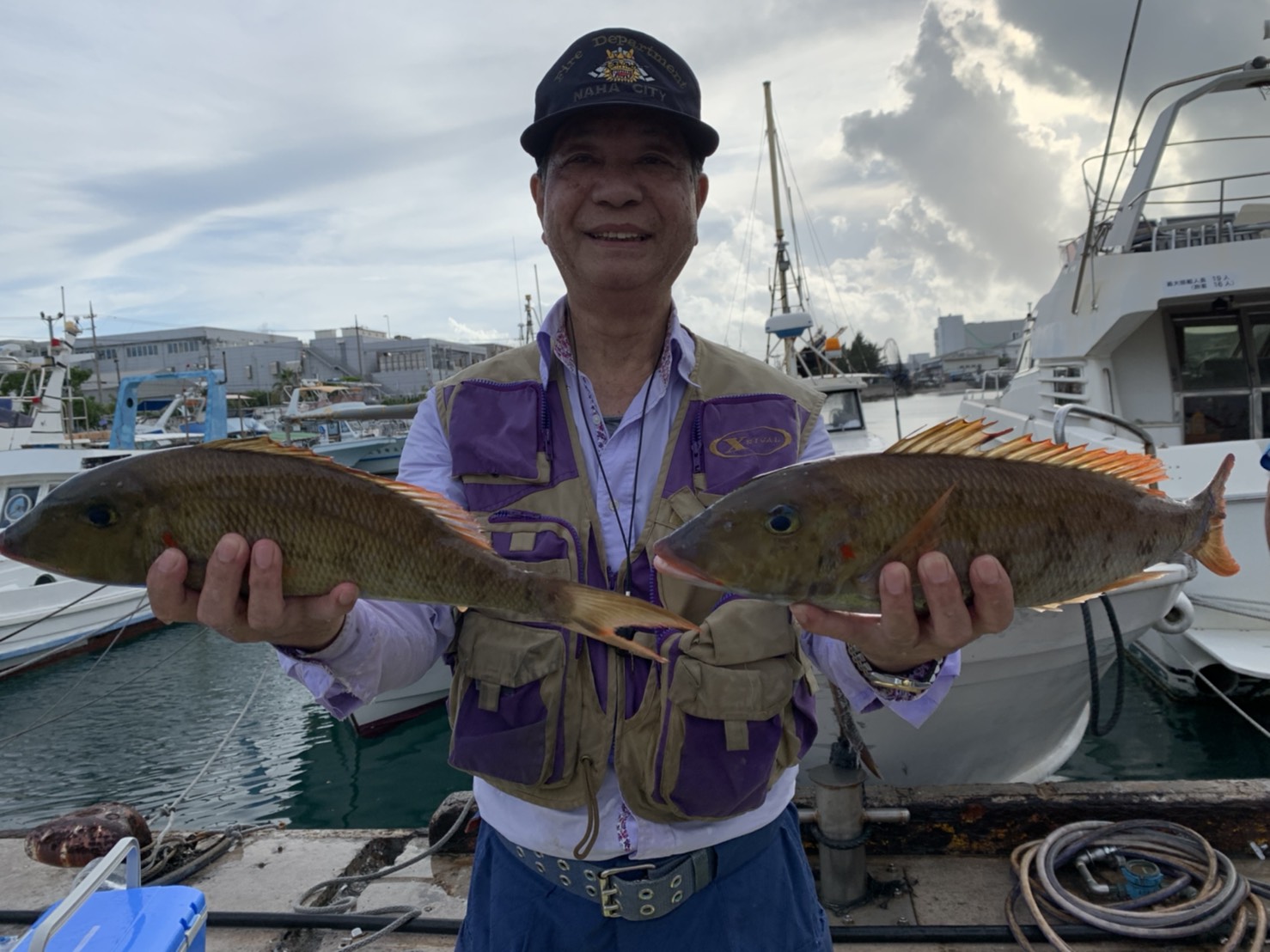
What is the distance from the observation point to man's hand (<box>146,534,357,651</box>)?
1.86m

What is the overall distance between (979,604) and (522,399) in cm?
136

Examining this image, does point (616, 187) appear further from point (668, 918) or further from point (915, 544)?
point (668, 918)

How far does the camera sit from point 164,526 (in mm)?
1920

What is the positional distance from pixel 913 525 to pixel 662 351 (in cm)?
98

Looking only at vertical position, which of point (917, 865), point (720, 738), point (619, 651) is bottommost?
point (917, 865)

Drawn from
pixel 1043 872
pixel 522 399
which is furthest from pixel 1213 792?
pixel 522 399

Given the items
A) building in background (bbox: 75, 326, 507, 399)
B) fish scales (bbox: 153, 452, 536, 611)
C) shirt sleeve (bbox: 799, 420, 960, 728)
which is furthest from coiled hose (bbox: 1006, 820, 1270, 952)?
building in background (bbox: 75, 326, 507, 399)

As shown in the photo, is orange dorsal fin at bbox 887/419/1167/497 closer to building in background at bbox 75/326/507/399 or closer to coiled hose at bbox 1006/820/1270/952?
coiled hose at bbox 1006/820/1270/952

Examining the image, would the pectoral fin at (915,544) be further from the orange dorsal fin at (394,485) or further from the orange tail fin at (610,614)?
the orange dorsal fin at (394,485)

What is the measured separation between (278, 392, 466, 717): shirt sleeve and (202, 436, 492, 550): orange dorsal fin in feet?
0.94

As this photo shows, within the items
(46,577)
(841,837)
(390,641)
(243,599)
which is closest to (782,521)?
(390,641)

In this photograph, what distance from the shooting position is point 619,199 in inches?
87.5

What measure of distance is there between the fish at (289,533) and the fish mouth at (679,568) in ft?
0.37

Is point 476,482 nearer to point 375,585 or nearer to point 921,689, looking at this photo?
point 375,585
